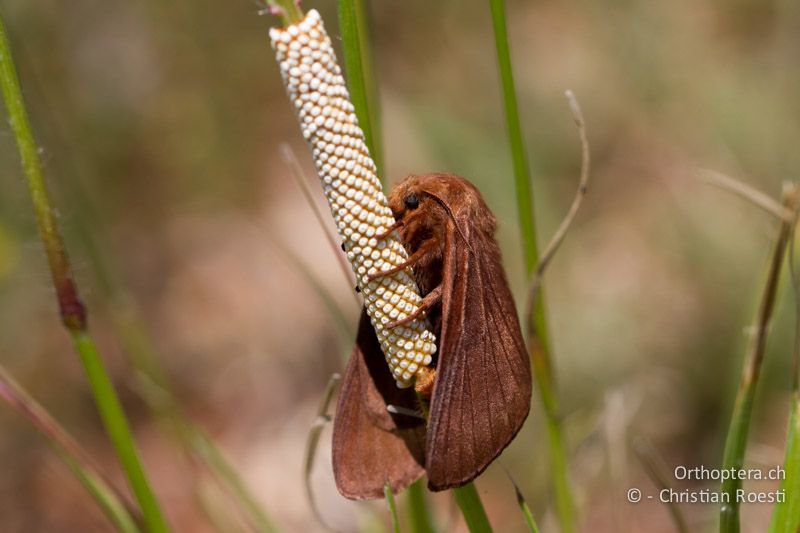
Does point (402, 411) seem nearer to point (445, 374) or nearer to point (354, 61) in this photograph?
point (445, 374)

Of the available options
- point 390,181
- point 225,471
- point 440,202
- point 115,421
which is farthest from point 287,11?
point 390,181

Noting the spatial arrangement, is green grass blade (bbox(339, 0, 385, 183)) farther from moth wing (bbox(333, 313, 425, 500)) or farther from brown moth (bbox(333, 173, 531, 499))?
moth wing (bbox(333, 313, 425, 500))

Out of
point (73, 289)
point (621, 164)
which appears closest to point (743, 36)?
point (621, 164)

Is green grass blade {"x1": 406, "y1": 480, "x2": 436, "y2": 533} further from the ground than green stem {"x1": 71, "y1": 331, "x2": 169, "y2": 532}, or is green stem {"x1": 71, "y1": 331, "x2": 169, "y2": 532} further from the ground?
green stem {"x1": 71, "y1": 331, "x2": 169, "y2": 532}

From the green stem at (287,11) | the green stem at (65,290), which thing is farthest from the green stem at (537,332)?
the green stem at (65,290)

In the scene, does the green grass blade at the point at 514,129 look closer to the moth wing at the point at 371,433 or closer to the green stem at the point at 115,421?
the moth wing at the point at 371,433

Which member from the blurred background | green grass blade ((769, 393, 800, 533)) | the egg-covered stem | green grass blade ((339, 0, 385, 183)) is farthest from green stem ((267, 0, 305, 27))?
the blurred background
